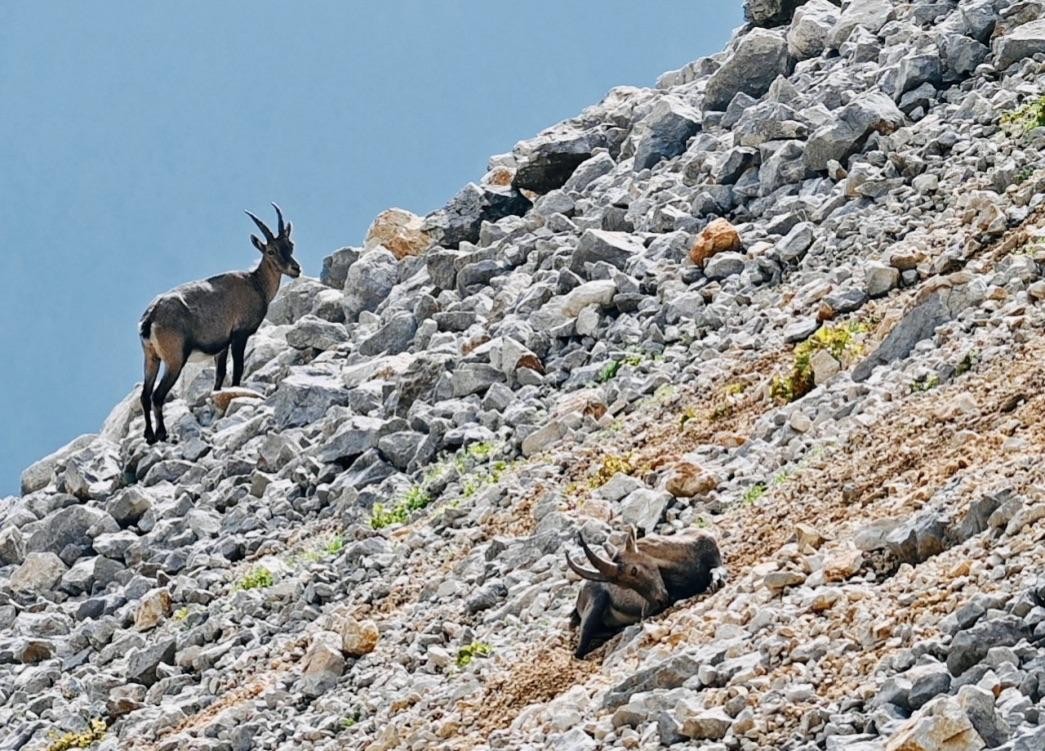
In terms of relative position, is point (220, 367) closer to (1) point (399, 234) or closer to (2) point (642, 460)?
(1) point (399, 234)

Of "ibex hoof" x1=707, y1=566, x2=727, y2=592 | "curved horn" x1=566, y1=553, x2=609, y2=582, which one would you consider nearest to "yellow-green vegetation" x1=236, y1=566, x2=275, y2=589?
"curved horn" x1=566, y1=553, x2=609, y2=582

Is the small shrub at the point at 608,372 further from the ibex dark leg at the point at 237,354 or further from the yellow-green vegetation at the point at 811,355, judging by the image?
the ibex dark leg at the point at 237,354

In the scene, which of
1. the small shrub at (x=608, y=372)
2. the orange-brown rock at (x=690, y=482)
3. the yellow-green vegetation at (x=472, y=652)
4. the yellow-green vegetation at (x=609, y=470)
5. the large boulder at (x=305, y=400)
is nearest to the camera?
the yellow-green vegetation at (x=472, y=652)

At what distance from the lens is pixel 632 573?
11516 mm

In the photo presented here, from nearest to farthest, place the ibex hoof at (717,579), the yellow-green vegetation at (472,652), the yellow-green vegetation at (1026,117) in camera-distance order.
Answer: the ibex hoof at (717,579) → the yellow-green vegetation at (472,652) → the yellow-green vegetation at (1026,117)

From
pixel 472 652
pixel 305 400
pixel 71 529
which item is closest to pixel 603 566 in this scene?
pixel 472 652

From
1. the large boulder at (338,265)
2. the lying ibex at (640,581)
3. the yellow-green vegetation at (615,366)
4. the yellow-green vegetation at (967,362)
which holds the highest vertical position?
the large boulder at (338,265)

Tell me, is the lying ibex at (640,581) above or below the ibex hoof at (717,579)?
above

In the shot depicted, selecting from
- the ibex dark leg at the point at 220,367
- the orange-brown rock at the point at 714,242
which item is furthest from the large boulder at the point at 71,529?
the orange-brown rock at the point at 714,242

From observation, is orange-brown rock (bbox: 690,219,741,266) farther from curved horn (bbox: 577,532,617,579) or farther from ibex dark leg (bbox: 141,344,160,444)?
curved horn (bbox: 577,532,617,579)

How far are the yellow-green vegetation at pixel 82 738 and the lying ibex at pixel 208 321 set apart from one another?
6.61m

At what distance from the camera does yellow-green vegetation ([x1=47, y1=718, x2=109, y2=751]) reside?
14.9m

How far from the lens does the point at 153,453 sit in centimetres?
2097

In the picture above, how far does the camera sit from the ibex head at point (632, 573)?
11.5 meters
